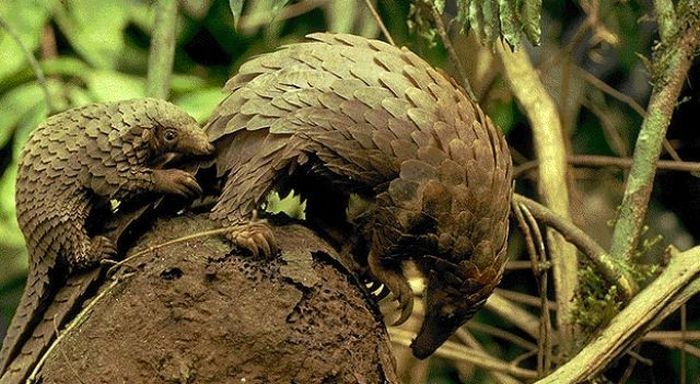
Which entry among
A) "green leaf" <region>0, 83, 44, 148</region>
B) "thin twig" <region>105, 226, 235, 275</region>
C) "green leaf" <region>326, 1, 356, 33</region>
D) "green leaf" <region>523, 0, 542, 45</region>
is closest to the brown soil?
"thin twig" <region>105, 226, 235, 275</region>

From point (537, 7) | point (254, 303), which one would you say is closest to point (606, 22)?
point (537, 7)

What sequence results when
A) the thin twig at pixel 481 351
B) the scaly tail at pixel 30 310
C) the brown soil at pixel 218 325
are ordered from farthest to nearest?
the thin twig at pixel 481 351 < the scaly tail at pixel 30 310 < the brown soil at pixel 218 325

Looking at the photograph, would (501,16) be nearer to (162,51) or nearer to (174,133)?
(174,133)

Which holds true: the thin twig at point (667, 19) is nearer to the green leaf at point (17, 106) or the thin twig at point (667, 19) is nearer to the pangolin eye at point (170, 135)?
the pangolin eye at point (170, 135)

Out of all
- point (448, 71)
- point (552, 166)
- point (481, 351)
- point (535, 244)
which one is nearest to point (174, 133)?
point (535, 244)

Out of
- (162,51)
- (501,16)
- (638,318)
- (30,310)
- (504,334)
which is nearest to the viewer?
(30,310)

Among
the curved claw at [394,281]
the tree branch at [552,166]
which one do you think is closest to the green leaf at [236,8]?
the curved claw at [394,281]

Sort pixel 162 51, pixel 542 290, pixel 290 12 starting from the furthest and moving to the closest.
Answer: pixel 290 12, pixel 162 51, pixel 542 290
